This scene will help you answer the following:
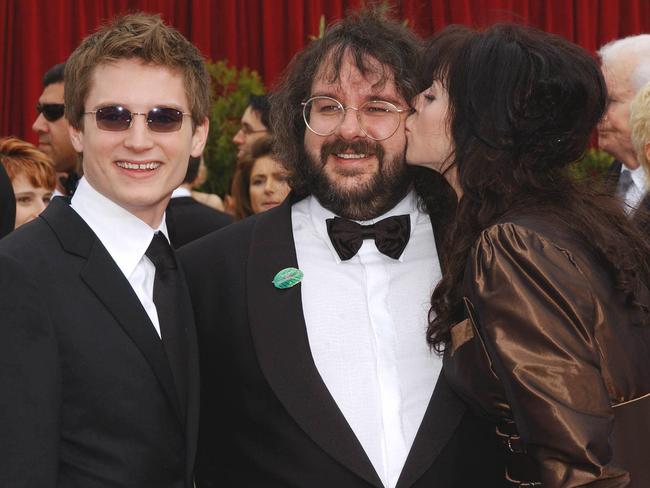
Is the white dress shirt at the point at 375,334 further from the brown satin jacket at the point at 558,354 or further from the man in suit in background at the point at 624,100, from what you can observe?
the man in suit in background at the point at 624,100

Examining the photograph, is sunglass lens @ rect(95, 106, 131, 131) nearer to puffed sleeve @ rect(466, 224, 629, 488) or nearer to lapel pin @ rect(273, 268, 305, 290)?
lapel pin @ rect(273, 268, 305, 290)

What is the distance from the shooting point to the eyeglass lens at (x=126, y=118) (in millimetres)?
2660

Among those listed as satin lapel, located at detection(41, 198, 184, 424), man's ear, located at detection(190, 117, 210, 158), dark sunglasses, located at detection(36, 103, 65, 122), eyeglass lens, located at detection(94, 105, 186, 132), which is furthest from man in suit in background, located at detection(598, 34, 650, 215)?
dark sunglasses, located at detection(36, 103, 65, 122)

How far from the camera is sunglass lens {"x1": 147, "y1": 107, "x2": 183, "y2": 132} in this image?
270 centimetres

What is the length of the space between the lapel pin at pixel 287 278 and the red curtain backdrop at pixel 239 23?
516 centimetres

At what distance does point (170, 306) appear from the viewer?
2.65 meters

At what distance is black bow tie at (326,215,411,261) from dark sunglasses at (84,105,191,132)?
2.41ft

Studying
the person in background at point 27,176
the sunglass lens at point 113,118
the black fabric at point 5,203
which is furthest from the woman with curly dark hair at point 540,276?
the person in background at point 27,176

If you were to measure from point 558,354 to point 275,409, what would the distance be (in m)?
0.96

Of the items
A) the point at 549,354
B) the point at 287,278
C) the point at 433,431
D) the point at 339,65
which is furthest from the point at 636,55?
the point at 549,354

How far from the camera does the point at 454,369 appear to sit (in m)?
2.53

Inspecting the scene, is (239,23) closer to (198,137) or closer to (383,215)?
(383,215)

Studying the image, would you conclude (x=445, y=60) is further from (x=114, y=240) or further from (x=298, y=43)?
(x=298, y=43)

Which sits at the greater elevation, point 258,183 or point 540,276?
point 540,276
